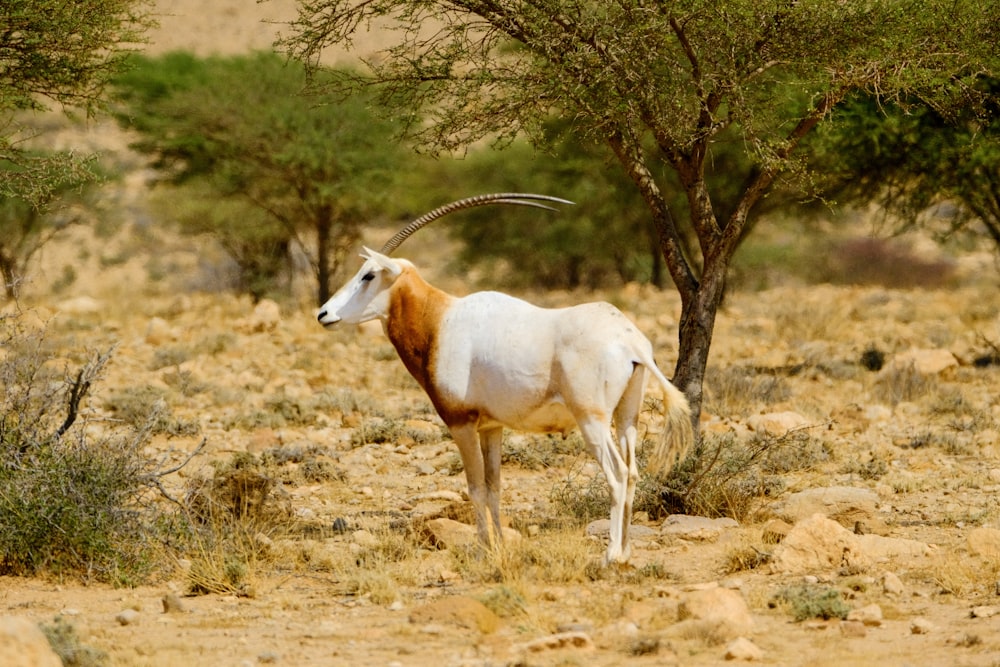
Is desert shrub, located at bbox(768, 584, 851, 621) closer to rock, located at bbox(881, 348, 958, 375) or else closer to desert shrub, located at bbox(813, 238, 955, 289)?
rock, located at bbox(881, 348, 958, 375)

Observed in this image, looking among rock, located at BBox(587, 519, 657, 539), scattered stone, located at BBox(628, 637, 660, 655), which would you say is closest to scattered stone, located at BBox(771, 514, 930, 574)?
rock, located at BBox(587, 519, 657, 539)

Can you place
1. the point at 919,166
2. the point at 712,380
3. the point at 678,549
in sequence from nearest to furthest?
the point at 678,549
the point at 712,380
the point at 919,166

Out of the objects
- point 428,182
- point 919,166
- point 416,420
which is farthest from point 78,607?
point 428,182

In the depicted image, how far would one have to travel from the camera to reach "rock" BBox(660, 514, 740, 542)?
8.80 m

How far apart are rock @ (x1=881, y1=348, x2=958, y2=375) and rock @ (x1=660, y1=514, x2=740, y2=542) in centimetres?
806

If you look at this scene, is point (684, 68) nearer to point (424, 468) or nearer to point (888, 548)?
point (888, 548)

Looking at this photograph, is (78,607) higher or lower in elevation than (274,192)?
lower

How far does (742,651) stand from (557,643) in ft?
2.78

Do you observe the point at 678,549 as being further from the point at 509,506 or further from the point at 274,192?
the point at 274,192

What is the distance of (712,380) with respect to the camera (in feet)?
52.3

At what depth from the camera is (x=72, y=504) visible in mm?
7973

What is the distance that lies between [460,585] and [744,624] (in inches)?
72.4

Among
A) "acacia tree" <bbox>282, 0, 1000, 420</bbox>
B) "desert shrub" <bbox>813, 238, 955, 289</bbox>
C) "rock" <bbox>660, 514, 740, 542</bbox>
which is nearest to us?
"rock" <bbox>660, 514, 740, 542</bbox>

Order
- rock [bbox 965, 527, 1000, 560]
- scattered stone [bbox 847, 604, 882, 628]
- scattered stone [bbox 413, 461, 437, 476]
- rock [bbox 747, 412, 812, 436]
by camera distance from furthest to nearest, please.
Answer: rock [bbox 747, 412, 812, 436] < scattered stone [bbox 413, 461, 437, 476] < rock [bbox 965, 527, 1000, 560] < scattered stone [bbox 847, 604, 882, 628]
